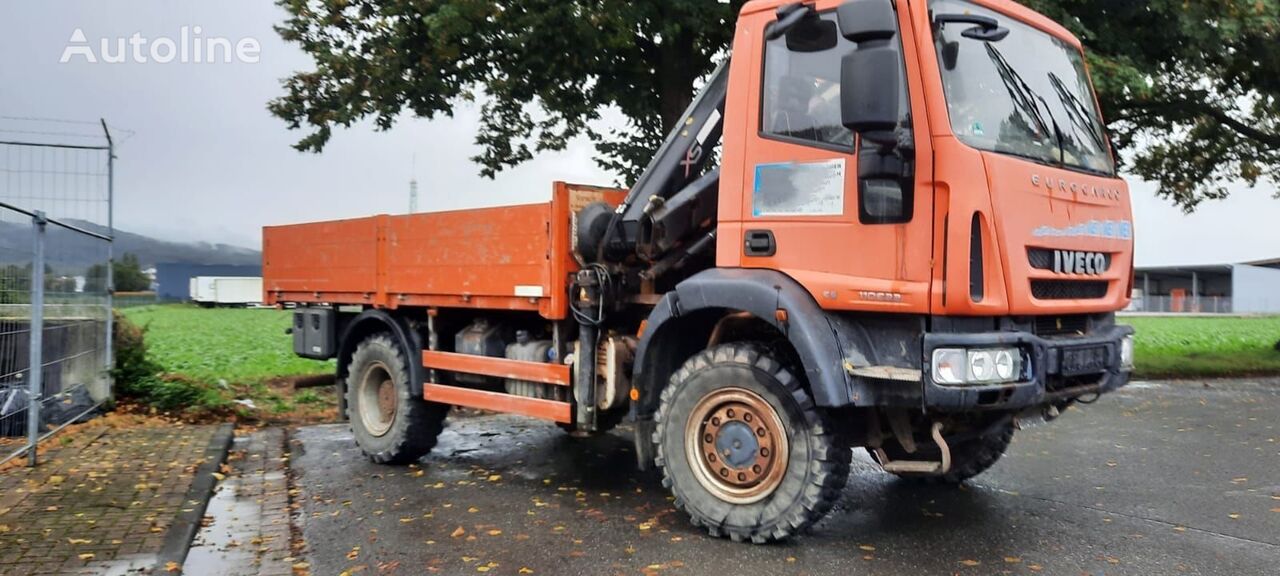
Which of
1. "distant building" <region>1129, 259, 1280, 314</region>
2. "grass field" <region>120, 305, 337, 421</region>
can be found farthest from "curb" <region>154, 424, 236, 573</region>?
"distant building" <region>1129, 259, 1280, 314</region>

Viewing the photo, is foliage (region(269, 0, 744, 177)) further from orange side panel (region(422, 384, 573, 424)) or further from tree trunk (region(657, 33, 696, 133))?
orange side panel (region(422, 384, 573, 424))

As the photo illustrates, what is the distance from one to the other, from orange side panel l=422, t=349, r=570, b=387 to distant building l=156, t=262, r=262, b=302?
74299 mm

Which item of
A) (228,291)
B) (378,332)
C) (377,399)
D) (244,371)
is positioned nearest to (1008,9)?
(378,332)

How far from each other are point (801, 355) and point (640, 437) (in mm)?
1518

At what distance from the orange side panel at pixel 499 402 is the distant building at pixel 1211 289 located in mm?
62028

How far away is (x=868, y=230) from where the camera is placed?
5145 millimetres

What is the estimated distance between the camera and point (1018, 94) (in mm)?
5430

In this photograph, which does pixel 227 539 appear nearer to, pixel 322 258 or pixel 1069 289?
→ pixel 322 258

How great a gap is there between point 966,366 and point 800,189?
131 cm

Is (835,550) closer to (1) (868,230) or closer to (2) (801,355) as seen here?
(2) (801,355)

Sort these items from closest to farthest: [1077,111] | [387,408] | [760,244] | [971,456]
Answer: [760,244]
[1077,111]
[971,456]
[387,408]

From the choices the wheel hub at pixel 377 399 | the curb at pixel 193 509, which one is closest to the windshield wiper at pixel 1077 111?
the curb at pixel 193 509

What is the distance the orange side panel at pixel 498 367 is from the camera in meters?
6.77

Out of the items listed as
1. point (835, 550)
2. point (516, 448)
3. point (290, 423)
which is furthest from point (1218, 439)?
point (290, 423)
